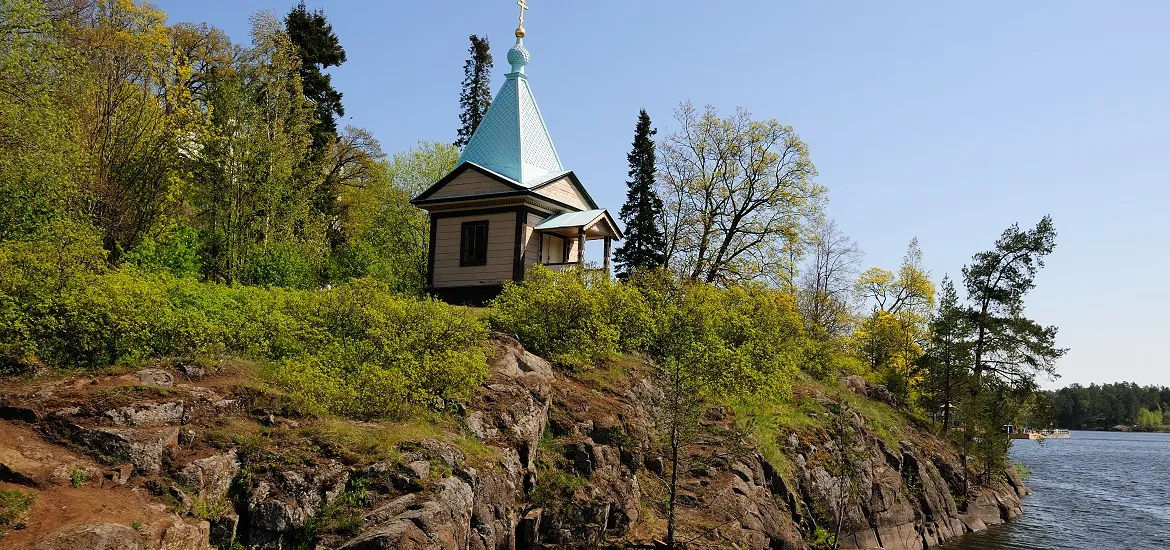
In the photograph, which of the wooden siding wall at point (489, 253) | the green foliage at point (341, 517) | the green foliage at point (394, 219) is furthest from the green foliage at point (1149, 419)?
the green foliage at point (341, 517)

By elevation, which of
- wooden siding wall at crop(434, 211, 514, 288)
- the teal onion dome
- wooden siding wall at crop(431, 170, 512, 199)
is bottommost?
wooden siding wall at crop(434, 211, 514, 288)

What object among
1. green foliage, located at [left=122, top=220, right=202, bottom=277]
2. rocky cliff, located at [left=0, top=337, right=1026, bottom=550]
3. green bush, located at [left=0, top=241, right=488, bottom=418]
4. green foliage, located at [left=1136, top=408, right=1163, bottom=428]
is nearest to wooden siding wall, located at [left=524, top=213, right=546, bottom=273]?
rocky cliff, located at [left=0, top=337, right=1026, bottom=550]

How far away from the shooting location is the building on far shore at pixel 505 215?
3045cm

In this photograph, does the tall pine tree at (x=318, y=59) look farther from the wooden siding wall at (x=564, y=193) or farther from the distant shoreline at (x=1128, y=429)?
the distant shoreline at (x=1128, y=429)

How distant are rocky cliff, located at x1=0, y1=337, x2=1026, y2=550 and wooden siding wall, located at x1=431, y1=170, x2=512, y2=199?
10.2m

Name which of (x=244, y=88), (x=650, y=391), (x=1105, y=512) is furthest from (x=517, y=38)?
(x=1105, y=512)

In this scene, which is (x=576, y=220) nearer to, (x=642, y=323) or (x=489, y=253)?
(x=489, y=253)

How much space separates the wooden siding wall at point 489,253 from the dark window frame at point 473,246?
0.45 feet

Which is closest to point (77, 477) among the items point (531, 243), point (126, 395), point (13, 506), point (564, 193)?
point (13, 506)

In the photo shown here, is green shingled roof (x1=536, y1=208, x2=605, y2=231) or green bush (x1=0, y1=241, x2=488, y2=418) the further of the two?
green shingled roof (x1=536, y1=208, x2=605, y2=231)

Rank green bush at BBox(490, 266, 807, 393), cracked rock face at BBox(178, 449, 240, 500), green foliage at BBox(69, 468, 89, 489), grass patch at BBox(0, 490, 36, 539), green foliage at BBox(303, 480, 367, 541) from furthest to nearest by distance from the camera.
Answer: green bush at BBox(490, 266, 807, 393) → green foliage at BBox(303, 480, 367, 541) → cracked rock face at BBox(178, 449, 240, 500) → green foliage at BBox(69, 468, 89, 489) → grass patch at BBox(0, 490, 36, 539)

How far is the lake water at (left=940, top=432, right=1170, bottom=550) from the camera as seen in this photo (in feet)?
95.6

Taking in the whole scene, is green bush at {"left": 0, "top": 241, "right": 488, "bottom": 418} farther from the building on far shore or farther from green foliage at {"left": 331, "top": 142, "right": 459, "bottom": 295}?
green foliage at {"left": 331, "top": 142, "right": 459, "bottom": 295}

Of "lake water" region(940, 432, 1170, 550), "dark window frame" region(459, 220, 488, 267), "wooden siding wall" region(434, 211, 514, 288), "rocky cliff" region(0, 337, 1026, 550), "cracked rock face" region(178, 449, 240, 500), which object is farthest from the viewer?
"dark window frame" region(459, 220, 488, 267)
